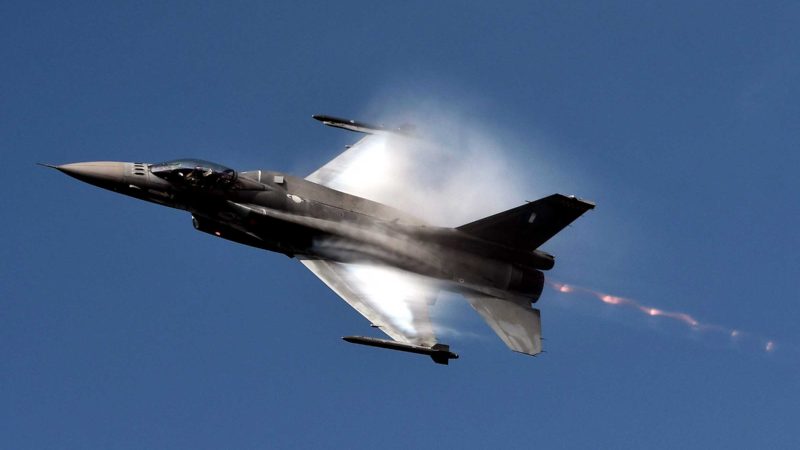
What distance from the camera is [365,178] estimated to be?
43.2m

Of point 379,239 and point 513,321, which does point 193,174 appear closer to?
point 379,239

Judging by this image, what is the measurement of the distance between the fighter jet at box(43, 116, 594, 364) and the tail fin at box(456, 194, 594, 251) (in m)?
0.03

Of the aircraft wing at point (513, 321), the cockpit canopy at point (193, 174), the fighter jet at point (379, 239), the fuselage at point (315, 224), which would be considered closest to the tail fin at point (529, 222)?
the fighter jet at point (379, 239)

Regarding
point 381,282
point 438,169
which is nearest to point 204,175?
point 381,282

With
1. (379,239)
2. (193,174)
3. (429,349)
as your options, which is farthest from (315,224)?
(429,349)

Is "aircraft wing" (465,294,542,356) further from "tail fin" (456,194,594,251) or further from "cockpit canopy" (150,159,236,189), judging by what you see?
"cockpit canopy" (150,159,236,189)

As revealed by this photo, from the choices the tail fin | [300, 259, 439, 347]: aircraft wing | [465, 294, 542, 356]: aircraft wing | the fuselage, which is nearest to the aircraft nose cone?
the fuselage

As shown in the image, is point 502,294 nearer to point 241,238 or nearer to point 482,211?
point 482,211

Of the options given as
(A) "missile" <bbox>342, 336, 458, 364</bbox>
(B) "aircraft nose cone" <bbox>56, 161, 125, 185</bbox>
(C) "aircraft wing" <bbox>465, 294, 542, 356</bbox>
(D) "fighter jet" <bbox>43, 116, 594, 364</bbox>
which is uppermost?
(B) "aircraft nose cone" <bbox>56, 161, 125, 185</bbox>

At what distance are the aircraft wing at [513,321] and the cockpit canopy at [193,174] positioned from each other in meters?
8.02

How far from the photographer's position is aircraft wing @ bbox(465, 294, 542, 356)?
40531 mm

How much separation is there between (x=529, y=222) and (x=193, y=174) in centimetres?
994

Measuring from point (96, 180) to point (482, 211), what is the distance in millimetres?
12242

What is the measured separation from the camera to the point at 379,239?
40.5 meters
